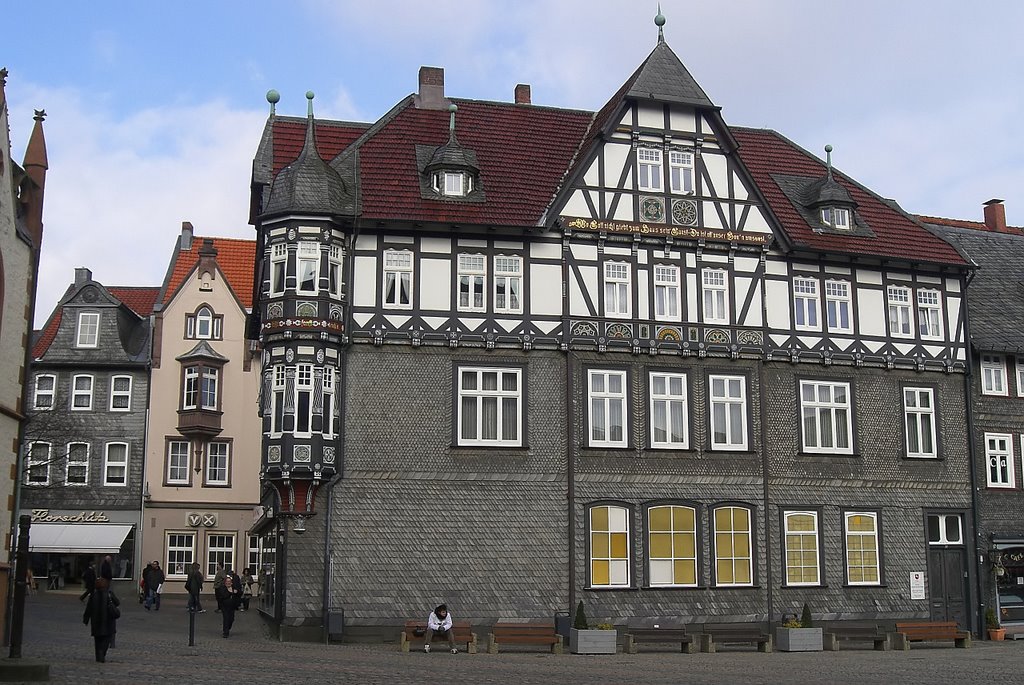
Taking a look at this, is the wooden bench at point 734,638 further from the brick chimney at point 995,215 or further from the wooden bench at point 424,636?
the brick chimney at point 995,215

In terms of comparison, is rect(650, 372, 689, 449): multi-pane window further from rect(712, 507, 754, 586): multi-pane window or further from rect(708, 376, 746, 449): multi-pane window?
rect(712, 507, 754, 586): multi-pane window

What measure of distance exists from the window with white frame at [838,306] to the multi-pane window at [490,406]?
30.5 ft

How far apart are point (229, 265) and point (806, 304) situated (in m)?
28.9

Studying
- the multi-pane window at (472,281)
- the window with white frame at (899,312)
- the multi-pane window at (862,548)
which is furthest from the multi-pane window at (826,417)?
the multi-pane window at (472,281)

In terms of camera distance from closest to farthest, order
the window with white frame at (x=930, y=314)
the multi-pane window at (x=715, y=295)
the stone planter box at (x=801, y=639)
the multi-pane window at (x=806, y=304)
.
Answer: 1. the stone planter box at (x=801, y=639)
2. the multi-pane window at (x=715, y=295)
3. the multi-pane window at (x=806, y=304)
4. the window with white frame at (x=930, y=314)

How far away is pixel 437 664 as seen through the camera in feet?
78.4

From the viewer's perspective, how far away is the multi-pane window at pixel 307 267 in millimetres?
30516

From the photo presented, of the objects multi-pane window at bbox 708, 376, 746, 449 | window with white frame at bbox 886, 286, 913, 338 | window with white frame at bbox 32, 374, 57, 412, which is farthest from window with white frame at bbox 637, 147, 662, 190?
window with white frame at bbox 32, 374, 57, 412

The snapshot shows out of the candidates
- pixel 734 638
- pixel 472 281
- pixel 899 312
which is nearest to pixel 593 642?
pixel 734 638

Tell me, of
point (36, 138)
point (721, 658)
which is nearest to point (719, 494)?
point (721, 658)

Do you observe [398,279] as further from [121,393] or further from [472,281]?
[121,393]

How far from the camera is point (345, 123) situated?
116 feet

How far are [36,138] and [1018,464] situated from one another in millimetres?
28483

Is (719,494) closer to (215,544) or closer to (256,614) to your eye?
(256,614)
